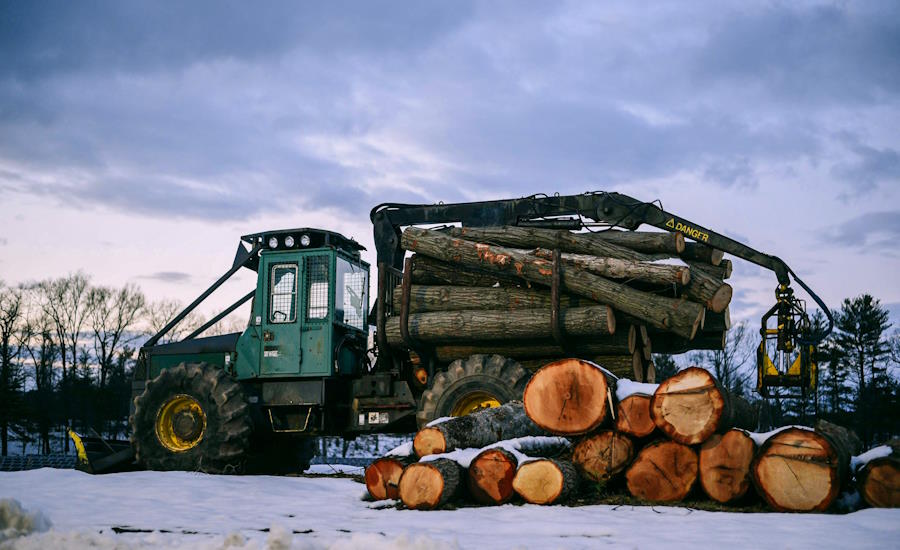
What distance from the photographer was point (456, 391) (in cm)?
1027

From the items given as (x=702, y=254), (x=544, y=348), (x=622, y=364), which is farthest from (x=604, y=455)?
(x=702, y=254)

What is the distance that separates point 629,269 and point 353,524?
4.97 meters

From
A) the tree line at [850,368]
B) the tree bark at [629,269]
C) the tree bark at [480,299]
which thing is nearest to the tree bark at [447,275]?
the tree bark at [480,299]

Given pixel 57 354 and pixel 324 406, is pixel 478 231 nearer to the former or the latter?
pixel 324 406

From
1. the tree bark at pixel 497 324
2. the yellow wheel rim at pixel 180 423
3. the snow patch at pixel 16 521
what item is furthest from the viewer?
the yellow wheel rim at pixel 180 423

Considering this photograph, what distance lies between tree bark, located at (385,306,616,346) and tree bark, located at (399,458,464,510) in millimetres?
3082

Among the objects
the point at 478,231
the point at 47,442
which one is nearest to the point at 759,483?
the point at 478,231

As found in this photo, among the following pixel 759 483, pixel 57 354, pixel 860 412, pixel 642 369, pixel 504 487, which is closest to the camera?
pixel 759 483

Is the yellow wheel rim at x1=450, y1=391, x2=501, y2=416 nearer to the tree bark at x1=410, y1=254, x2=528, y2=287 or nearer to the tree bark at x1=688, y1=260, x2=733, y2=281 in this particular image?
the tree bark at x1=410, y1=254, x2=528, y2=287

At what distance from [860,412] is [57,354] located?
39707 mm

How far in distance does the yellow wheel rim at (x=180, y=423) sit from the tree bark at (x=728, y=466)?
22.9 feet

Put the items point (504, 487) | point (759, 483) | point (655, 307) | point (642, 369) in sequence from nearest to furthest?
point (759, 483), point (504, 487), point (655, 307), point (642, 369)

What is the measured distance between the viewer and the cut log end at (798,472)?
6609 mm

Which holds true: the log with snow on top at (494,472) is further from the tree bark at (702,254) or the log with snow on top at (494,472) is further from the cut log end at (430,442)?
the tree bark at (702,254)
